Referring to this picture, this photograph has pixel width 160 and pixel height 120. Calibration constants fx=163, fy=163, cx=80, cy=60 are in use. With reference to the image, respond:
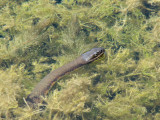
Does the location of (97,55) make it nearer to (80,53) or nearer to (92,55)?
(92,55)

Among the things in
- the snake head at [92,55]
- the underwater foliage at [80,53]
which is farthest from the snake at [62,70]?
the underwater foliage at [80,53]

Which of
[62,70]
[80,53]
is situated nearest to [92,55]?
[80,53]

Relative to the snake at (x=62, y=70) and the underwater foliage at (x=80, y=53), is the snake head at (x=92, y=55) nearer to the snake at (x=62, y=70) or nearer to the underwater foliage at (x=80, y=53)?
the snake at (x=62, y=70)

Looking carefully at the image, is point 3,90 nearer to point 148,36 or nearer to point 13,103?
point 13,103

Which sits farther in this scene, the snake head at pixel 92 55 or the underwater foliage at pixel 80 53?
the snake head at pixel 92 55

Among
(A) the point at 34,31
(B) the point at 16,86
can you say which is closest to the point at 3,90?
(B) the point at 16,86

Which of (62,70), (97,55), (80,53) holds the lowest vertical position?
(62,70)

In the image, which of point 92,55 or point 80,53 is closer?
point 92,55

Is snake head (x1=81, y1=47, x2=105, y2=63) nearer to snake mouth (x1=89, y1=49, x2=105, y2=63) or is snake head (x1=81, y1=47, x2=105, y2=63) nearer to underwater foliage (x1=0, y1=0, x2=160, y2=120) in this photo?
snake mouth (x1=89, y1=49, x2=105, y2=63)

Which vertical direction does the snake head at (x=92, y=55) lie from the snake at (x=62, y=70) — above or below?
above
